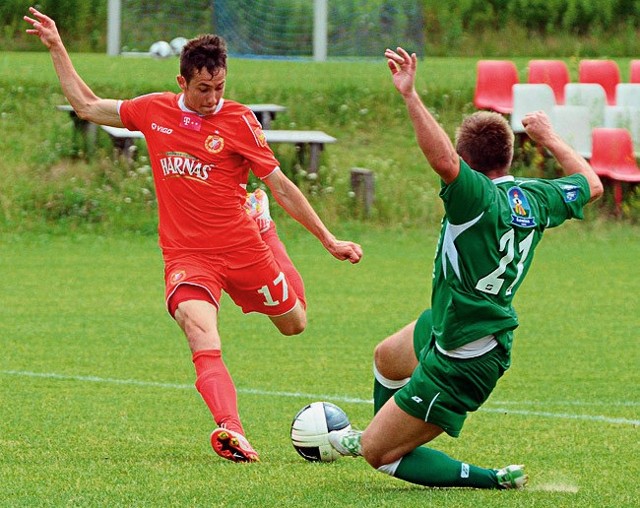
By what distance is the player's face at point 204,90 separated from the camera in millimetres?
7043

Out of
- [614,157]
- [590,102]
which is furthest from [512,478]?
[590,102]

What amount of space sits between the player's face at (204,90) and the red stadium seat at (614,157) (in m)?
12.1

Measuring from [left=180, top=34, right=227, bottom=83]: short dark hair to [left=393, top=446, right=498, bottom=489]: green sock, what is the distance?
2221 millimetres

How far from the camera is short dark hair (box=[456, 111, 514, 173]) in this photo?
5.60 metres

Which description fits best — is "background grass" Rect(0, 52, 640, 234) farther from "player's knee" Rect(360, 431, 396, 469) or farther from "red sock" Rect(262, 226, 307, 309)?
"player's knee" Rect(360, 431, 396, 469)

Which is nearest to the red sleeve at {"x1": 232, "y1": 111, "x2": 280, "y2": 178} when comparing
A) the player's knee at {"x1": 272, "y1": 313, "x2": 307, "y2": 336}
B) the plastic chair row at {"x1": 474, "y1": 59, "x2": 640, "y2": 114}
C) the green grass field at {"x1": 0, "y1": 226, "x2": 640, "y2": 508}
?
the player's knee at {"x1": 272, "y1": 313, "x2": 307, "y2": 336}

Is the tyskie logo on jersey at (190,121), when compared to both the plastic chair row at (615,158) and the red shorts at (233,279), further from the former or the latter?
the plastic chair row at (615,158)

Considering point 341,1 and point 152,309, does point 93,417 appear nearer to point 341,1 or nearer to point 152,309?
point 152,309

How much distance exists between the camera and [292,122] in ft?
68.5

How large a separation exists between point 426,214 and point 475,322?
1292cm

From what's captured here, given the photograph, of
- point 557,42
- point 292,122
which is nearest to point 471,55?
point 557,42

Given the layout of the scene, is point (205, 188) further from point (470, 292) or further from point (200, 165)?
point (470, 292)

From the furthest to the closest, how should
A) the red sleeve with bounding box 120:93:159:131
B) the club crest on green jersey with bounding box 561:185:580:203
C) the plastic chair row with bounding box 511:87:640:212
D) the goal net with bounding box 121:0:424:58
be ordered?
the goal net with bounding box 121:0:424:58
the plastic chair row with bounding box 511:87:640:212
the red sleeve with bounding box 120:93:159:131
the club crest on green jersey with bounding box 561:185:580:203

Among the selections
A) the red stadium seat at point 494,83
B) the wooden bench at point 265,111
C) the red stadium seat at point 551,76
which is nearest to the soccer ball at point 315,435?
the wooden bench at point 265,111
